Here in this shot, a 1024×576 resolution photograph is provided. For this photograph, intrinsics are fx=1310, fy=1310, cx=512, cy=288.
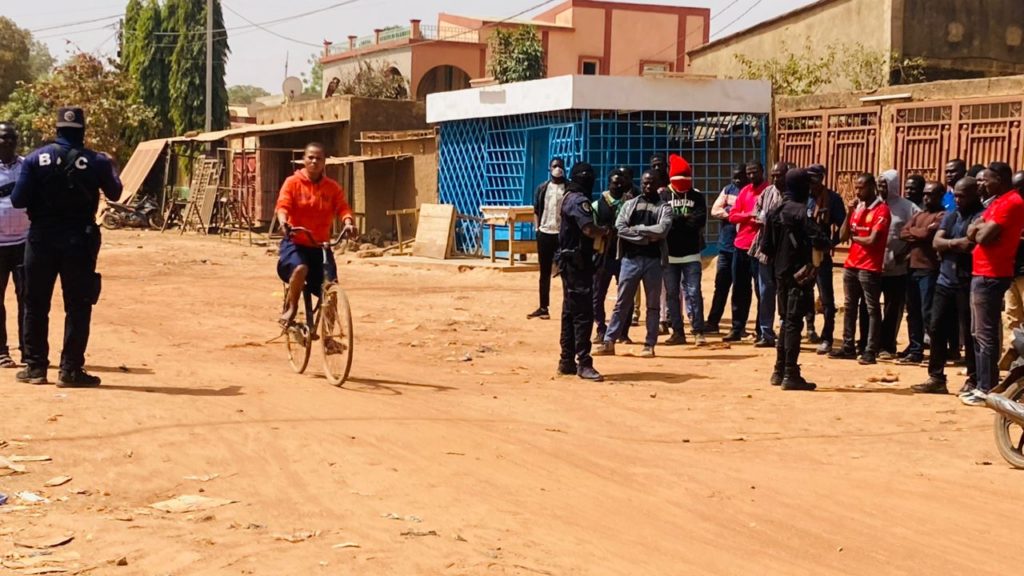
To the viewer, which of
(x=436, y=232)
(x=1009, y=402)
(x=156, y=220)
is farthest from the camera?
(x=156, y=220)

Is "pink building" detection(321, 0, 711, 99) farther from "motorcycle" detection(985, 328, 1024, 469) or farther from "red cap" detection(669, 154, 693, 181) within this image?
"motorcycle" detection(985, 328, 1024, 469)

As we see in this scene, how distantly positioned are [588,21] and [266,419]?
146 ft

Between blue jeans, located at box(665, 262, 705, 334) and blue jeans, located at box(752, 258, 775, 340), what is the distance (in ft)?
1.99

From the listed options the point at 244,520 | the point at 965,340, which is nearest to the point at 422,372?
the point at 965,340

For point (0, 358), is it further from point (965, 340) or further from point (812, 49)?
point (812, 49)

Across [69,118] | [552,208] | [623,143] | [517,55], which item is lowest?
[552,208]

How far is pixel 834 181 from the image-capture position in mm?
18438

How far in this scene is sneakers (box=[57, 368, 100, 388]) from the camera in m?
9.21

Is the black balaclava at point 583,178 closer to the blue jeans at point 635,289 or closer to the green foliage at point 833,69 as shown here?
the blue jeans at point 635,289

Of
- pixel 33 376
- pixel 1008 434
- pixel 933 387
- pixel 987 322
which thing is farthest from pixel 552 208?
pixel 1008 434

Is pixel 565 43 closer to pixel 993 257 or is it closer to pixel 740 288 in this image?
pixel 740 288

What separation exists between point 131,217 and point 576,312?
27.8 metres

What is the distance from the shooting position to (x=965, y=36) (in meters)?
22.9

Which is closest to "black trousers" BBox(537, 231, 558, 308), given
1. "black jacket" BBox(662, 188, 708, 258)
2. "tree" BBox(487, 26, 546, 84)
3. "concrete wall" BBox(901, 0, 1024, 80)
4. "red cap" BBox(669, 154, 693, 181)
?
"black jacket" BBox(662, 188, 708, 258)
